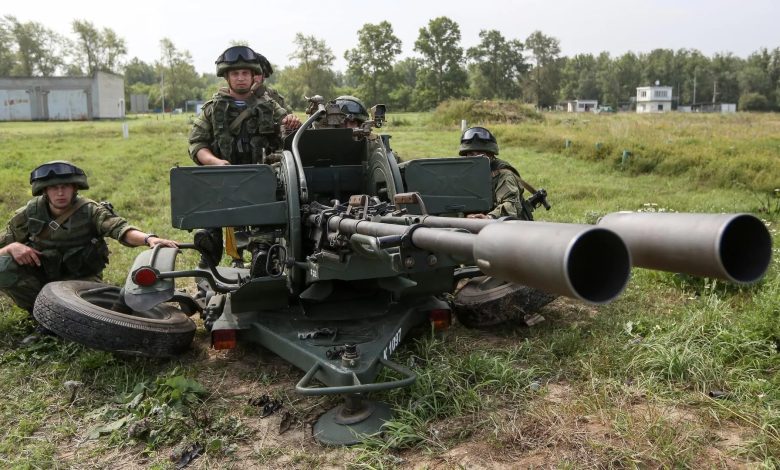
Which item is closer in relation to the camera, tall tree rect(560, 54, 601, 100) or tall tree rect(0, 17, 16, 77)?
tall tree rect(0, 17, 16, 77)

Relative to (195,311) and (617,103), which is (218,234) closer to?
(195,311)

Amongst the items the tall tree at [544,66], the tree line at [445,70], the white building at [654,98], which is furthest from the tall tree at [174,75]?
the white building at [654,98]

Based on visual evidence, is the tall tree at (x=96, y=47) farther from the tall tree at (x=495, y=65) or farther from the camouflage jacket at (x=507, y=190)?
the camouflage jacket at (x=507, y=190)

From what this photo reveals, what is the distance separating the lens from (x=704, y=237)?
1.80 metres

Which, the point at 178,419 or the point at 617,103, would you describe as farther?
the point at 617,103

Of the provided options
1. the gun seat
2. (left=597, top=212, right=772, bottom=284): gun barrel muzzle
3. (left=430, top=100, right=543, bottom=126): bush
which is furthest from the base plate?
(left=430, top=100, right=543, bottom=126): bush

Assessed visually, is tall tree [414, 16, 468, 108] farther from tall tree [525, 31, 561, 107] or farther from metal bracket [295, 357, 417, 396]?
metal bracket [295, 357, 417, 396]

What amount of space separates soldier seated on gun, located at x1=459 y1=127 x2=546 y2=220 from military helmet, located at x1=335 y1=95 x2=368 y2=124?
135 centimetres

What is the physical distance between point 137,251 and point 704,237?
8111 mm

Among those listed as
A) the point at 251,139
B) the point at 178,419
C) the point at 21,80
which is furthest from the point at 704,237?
the point at 21,80

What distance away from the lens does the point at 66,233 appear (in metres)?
5.75

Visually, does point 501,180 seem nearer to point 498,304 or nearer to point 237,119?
point 498,304

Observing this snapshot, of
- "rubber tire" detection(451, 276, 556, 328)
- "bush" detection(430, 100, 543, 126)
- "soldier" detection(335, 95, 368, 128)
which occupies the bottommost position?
"rubber tire" detection(451, 276, 556, 328)

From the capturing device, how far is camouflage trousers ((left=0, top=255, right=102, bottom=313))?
5.46 m
